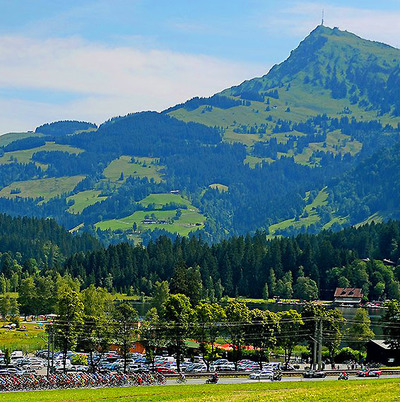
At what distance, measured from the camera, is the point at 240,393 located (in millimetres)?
79312

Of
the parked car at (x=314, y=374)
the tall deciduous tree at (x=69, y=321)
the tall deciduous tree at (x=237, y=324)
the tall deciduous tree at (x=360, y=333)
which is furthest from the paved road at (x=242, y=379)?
the tall deciduous tree at (x=360, y=333)

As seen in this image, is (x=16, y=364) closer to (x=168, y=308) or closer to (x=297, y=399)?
(x=168, y=308)

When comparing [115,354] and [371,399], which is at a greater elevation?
[371,399]

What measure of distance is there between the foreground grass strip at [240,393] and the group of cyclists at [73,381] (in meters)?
4.40

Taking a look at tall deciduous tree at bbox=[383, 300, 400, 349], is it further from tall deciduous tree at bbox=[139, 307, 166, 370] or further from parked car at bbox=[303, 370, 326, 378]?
tall deciduous tree at bbox=[139, 307, 166, 370]

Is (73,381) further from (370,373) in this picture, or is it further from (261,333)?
(261,333)

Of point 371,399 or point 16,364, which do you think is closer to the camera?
point 371,399

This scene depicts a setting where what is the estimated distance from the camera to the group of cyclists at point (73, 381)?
94.7 meters

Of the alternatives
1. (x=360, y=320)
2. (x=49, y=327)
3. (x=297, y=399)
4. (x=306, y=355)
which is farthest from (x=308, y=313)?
(x=297, y=399)

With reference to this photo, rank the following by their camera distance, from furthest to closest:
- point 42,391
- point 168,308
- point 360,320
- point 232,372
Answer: point 360,320, point 168,308, point 232,372, point 42,391

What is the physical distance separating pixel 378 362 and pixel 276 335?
17248mm

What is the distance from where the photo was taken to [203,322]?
13662 cm

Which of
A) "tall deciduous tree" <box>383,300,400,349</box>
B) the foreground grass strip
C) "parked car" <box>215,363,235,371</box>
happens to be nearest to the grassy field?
"parked car" <box>215,363,235,371</box>

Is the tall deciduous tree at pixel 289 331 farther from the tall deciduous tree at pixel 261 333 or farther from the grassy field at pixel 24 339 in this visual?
the grassy field at pixel 24 339
